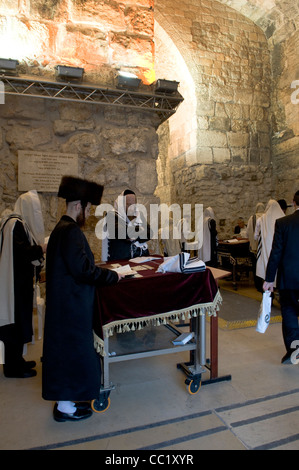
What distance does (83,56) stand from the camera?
16.3 feet

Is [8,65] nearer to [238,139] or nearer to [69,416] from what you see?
[69,416]

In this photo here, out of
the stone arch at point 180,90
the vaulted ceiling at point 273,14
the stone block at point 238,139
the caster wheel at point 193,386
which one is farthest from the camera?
the stone block at point 238,139

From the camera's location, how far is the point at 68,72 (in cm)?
449

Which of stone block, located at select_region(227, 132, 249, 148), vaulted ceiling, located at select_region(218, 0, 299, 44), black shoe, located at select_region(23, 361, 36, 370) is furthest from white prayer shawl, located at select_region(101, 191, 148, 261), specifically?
vaulted ceiling, located at select_region(218, 0, 299, 44)

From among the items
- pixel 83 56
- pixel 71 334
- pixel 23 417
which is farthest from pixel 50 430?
pixel 83 56

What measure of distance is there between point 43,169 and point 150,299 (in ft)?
10.8

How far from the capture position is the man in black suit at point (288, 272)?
3.04 m

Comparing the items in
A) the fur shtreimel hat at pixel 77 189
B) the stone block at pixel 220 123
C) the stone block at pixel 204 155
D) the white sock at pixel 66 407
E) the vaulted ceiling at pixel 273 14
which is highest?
the vaulted ceiling at pixel 273 14

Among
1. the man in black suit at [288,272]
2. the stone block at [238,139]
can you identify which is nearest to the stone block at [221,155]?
the stone block at [238,139]

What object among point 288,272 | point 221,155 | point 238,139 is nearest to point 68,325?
point 288,272

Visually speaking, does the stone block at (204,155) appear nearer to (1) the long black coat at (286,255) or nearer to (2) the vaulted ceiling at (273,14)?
(2) the vaulted ceiling at (273,14)

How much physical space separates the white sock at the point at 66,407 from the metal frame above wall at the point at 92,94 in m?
4.10

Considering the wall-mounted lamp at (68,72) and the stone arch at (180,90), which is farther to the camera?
the stone arch at (180,90)

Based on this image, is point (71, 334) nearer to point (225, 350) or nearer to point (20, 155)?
point (225, 350)
